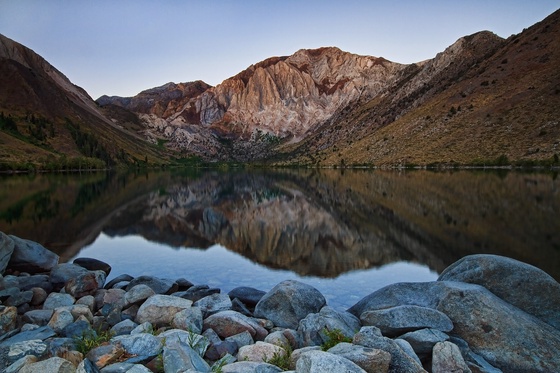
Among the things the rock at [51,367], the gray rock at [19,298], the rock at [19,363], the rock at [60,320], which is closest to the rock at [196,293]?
the rock at [60,320]

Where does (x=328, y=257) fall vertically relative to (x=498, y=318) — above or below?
below

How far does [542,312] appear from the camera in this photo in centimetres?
1418

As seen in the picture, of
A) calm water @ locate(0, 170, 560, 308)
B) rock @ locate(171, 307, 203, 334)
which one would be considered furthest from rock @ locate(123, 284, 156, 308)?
calm water @ locate(0, 170, 560, 308)

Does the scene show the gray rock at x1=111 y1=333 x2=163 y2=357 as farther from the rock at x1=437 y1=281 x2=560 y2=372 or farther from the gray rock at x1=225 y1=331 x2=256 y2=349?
the rock at x1=437 y1=281 x2=560 y2=372

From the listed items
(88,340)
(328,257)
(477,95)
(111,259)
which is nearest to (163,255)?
(111,259)

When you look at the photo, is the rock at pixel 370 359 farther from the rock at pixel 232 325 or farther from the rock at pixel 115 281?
the rock at pixel 115 281

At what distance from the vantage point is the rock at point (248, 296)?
18391mm

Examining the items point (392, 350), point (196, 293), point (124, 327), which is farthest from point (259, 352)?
point (196, 293)

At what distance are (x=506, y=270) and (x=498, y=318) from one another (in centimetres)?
317

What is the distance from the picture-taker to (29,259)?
74.9 feet

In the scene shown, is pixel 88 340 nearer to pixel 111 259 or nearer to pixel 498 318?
pixel 498 318

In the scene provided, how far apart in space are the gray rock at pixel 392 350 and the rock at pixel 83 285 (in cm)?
1483

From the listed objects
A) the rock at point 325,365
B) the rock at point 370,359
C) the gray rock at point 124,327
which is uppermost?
the rock at point 325,365

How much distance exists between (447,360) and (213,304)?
388 inches
